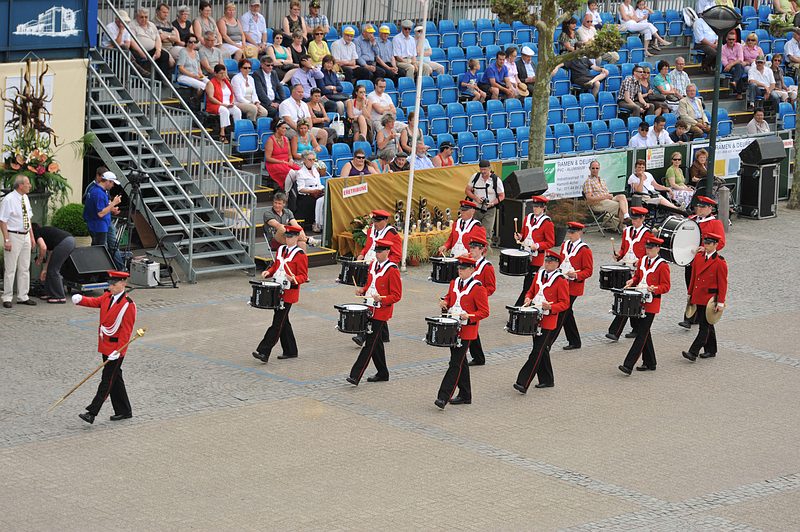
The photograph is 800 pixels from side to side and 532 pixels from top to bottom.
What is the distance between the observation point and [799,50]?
3475 cm

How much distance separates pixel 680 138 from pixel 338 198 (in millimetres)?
9481

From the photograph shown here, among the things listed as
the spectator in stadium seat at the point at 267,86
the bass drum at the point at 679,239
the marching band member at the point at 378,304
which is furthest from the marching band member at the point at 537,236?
the spectator in stadium seat at the point at 267,86

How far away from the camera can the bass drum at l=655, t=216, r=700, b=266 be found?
63.2 feet

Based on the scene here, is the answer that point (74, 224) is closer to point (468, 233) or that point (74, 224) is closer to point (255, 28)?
point (468, 233)

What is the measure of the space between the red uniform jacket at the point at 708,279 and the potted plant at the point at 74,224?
886 cm

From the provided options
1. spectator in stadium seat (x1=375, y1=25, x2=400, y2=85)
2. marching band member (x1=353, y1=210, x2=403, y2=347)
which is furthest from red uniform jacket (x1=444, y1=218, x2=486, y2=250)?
spectator in stadium seat (x1=375, y1=25, x2=400, y2=85)

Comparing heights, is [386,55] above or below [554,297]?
above

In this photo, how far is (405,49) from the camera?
2866 cm

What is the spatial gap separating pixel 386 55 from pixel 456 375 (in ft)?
46.1

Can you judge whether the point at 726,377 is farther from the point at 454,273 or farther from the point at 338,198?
the point at 338,198

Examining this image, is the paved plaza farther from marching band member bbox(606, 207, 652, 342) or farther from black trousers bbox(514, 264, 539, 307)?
black trousers bbox(514, 264, 539, 307)

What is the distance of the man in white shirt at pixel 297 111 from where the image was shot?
24.4 m

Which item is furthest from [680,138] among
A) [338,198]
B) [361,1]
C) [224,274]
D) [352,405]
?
[352,405]

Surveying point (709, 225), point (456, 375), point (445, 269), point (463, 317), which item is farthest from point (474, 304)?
point (709, 225)
